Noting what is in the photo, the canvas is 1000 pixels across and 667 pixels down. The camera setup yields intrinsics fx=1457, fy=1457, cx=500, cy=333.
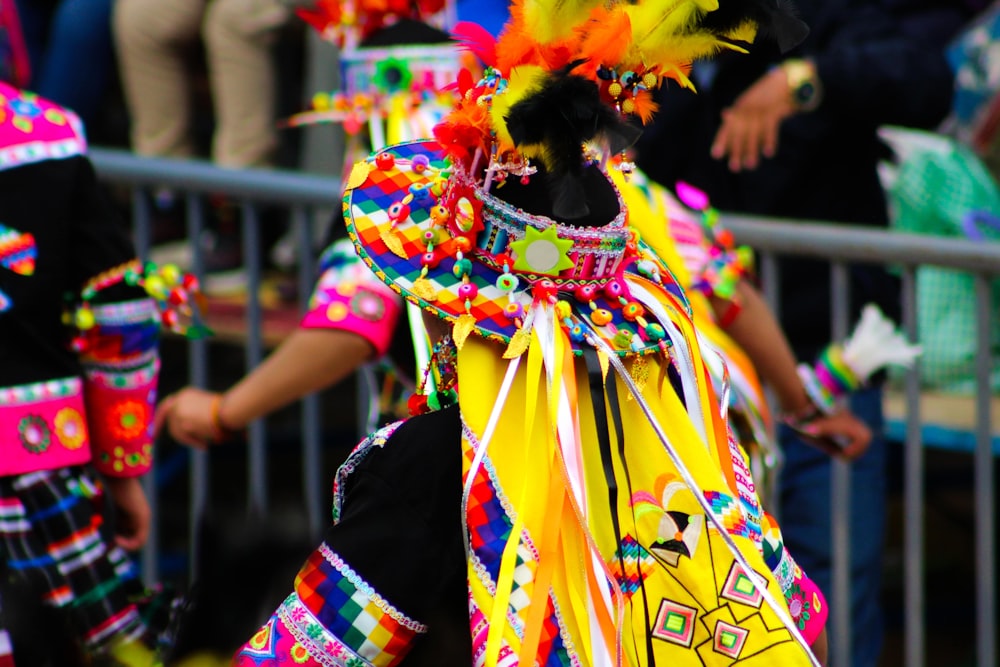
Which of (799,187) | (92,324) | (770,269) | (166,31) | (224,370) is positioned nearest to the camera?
(92,324)

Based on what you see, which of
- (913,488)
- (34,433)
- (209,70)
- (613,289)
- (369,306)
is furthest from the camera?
(209,70)

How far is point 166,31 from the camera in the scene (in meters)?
5.00

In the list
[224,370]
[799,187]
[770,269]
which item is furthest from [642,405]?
[224,370]

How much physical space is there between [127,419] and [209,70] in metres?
2.67

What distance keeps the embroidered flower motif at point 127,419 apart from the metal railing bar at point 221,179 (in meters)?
0.89

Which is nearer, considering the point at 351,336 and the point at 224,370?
the point at 351,336

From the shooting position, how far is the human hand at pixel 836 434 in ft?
10.3

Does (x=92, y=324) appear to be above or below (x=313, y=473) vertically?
above

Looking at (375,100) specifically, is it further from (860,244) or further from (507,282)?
(507,282)

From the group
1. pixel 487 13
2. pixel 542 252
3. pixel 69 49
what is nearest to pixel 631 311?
pixel 542 252

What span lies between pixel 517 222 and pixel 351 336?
1.03m

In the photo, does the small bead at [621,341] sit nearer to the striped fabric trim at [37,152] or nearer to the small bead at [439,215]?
the small bead at [439,215]

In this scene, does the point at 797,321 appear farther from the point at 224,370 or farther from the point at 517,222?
the point at 224,370

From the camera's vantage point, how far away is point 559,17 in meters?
1.78
